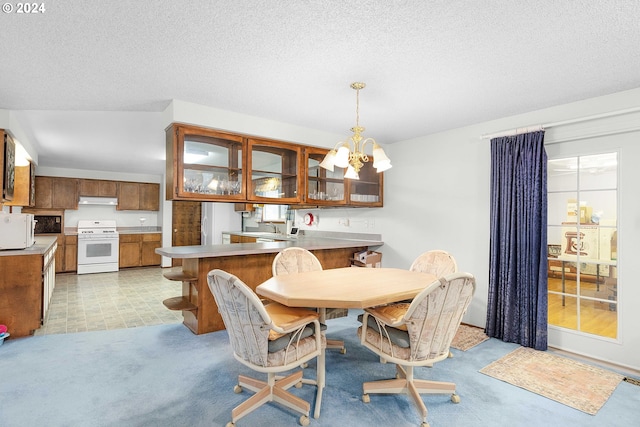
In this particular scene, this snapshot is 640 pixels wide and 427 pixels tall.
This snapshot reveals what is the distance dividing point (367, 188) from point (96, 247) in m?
5.68

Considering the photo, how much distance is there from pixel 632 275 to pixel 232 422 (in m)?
3.20

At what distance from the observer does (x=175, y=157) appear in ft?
10.1

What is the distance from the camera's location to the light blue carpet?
1932mm

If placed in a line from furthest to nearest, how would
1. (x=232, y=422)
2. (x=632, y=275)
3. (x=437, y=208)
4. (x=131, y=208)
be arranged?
1. (x=131, y=208)
2. (x=437, y=208)
3. (x=632, y=275)
4. (x=232, y=422)

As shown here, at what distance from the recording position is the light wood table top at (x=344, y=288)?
1.99 m

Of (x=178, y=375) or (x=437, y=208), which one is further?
(x=437, y=208)

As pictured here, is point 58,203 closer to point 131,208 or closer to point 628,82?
point 131,208

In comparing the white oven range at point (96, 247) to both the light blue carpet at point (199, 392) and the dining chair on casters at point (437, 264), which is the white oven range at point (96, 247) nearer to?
the light blue carpet at point (199, 392)

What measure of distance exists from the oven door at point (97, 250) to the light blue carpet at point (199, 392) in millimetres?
3919

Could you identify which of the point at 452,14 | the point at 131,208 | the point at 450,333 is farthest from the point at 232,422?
the point at 131,208

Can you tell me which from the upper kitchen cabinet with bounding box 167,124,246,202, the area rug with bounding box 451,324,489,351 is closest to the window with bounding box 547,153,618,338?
the area rug with bounding box 451,324,489,351

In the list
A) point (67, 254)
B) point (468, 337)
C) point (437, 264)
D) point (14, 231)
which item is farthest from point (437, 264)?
point (67, 254)

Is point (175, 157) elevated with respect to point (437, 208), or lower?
elevated

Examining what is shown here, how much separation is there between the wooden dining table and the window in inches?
56.1
